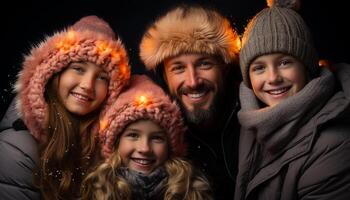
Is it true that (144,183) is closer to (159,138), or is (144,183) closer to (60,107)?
(159,138)

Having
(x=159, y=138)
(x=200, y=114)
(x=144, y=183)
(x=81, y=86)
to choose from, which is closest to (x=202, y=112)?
(x=200, y=114)

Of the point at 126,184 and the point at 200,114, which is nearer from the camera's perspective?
the point at 126,184

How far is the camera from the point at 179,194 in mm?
1537

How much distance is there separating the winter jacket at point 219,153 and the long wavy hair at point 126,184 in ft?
0.38

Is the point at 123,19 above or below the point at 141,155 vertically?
above

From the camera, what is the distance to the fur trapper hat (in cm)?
172

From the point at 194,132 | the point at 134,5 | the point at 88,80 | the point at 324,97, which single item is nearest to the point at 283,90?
the point at 324,97

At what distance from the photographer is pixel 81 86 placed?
150 cm

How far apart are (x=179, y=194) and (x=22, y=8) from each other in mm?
1007

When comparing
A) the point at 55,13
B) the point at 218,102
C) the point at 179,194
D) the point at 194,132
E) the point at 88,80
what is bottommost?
the point at 179,194

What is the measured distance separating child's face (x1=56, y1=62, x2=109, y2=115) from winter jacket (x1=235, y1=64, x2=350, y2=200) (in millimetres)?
519

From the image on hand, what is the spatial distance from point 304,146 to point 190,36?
63 cm

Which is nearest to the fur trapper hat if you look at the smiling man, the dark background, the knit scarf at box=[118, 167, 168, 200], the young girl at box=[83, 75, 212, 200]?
the smiling man

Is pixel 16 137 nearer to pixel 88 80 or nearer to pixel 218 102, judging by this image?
pixel 88 80
